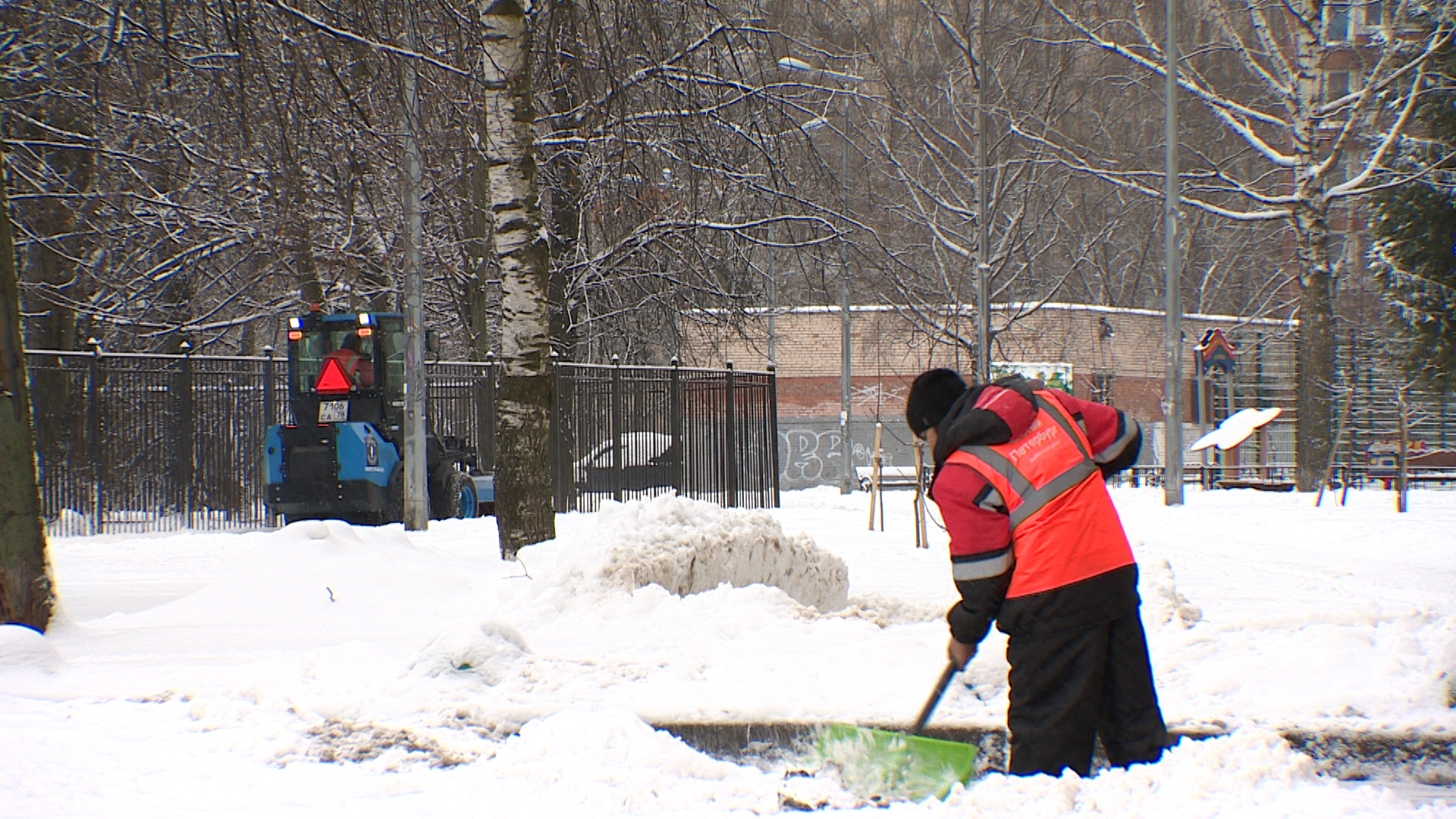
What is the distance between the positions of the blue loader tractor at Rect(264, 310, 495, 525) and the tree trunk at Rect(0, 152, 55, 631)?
8125 mm

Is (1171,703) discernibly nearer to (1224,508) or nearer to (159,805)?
(159,805)

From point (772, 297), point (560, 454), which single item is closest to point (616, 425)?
point (560, 454)

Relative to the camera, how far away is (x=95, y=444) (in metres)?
15.2

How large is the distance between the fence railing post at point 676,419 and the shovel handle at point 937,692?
13383 mm

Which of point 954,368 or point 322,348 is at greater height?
point 954,368

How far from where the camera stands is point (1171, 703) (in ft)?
18.2

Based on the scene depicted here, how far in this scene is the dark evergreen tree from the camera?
1417 cm

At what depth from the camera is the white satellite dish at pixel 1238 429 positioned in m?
19.8

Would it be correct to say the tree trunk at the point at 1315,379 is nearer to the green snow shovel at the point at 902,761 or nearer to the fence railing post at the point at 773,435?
the fence railing post at the point at 773,435

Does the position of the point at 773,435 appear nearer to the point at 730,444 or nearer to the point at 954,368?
the point at 730,444

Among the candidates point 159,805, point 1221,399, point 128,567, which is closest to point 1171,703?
point 159,805

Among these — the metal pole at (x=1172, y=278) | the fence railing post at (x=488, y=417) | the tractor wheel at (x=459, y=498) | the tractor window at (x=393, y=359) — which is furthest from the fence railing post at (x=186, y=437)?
the metal pole at (x=1172, y=278)

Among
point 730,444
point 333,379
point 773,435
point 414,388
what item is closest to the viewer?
point 414,388

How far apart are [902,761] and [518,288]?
5.82 meters
